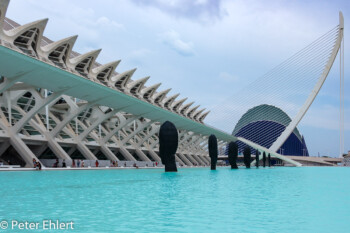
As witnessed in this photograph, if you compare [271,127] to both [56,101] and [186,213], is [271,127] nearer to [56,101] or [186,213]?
[56,101]

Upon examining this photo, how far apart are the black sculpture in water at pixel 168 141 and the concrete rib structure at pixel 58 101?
689 centimetres

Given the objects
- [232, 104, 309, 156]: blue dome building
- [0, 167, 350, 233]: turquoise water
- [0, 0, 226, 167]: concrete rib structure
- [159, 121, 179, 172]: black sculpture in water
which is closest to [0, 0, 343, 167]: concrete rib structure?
[0, 0, 226, 167]: concrete rib structure

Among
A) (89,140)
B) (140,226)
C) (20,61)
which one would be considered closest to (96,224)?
(140,226)

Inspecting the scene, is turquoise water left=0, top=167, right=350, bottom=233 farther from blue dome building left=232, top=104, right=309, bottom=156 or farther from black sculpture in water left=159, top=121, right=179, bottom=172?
blue dome building left=232, top=104, right=309, bottom=156

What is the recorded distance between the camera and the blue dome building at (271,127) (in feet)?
333

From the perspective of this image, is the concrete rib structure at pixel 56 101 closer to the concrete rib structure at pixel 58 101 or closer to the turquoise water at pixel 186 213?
the concrete rib structure at pixel 58 101

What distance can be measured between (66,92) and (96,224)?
78.6ft

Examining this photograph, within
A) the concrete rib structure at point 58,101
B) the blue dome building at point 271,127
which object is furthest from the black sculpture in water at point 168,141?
the blue dome building at point 271,127

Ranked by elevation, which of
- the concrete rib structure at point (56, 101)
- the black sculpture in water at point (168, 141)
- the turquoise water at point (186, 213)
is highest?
the concrete rib structure at point (56, 101)

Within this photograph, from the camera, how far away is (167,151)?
2452cm

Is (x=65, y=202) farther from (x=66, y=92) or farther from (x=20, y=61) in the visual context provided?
(x=66, y=92)

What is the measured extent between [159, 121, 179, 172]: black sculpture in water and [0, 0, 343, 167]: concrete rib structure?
689cm

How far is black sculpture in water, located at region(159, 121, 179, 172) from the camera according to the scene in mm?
24016

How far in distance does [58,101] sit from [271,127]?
2903 inches
